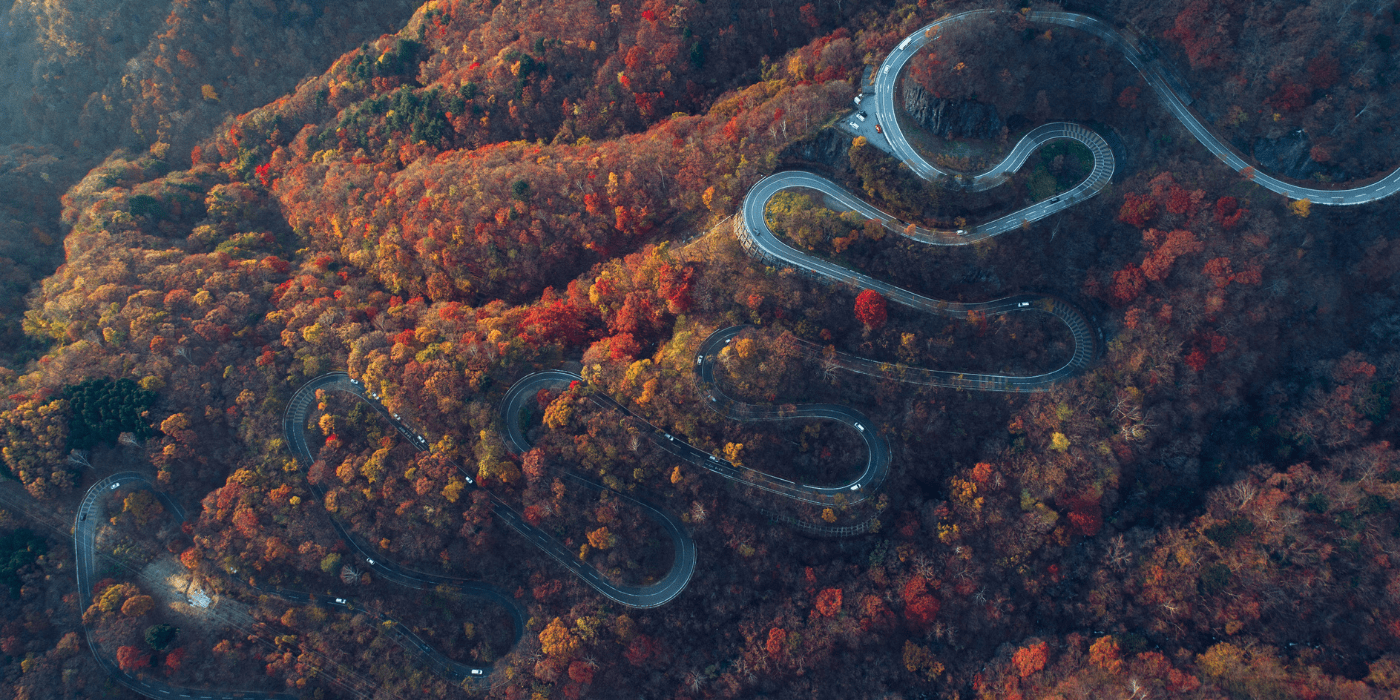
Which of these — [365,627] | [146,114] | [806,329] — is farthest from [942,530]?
[146,114]

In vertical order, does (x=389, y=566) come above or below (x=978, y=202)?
below

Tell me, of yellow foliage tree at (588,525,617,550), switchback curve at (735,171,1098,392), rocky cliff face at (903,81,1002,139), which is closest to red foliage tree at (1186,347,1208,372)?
switchback curve at (735,171,1098,392)

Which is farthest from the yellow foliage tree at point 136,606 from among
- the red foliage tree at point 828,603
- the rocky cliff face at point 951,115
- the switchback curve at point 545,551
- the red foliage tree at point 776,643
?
the rocky cliff face at point 951,115

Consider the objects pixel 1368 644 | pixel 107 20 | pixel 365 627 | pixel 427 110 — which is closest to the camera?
pixel 1368 644

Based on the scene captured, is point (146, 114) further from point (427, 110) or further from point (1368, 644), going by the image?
point (1368, 644)

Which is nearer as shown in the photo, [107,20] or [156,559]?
[156,559]

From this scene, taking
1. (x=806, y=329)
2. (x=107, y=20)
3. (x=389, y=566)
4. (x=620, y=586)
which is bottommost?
(x=620, y=586)

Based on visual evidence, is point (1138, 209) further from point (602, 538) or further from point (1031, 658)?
point (602, 538)

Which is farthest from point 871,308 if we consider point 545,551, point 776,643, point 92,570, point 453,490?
point 92,570
